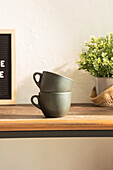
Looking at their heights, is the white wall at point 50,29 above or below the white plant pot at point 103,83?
above

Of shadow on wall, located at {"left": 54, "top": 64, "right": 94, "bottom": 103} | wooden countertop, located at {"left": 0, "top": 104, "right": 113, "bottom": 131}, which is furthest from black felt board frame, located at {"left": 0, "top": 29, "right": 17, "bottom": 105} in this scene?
shadow on wall, located at {"left": 54, "top": 64, "right": 94, "bottom": 103}

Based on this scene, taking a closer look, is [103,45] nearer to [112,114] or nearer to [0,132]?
[112,114]

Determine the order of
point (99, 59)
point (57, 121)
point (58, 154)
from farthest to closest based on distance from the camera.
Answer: point (58, 154) < point (99, 59) < point (57, 121)

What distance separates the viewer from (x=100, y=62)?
1032mm

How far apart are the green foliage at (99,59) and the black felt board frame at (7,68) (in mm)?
325

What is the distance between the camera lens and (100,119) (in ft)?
2.72

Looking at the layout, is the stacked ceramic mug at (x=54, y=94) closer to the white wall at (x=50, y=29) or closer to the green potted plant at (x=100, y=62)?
the green potted plant at (x=100, y=62)

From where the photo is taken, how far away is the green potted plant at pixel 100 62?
3.38ft

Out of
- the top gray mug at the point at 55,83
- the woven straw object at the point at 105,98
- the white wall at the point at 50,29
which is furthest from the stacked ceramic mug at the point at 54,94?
the white wall at the point at 50,29

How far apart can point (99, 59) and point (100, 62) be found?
0.6 inches

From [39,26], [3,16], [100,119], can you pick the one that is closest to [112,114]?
[100,119]

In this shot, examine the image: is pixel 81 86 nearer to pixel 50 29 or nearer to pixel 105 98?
pixel 105 98

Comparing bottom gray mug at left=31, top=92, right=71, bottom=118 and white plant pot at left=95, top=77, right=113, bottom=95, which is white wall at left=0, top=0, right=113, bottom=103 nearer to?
white plant pot at left=95, top=77, right=113, bottom=95

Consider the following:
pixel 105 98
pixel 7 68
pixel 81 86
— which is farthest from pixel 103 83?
pixel 7 68
